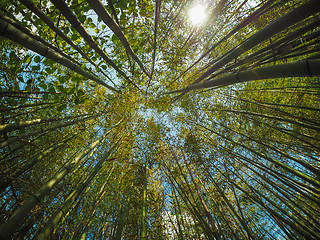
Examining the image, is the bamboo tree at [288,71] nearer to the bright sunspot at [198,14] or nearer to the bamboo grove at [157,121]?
the bamboo grove at [157,121]

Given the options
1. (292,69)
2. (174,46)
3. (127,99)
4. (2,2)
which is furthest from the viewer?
(127,99)

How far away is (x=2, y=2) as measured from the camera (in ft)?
4.23

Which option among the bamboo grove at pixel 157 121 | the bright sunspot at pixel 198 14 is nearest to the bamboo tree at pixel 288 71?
the bamboo grove at pixel 157 121

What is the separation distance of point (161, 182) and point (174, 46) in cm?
387

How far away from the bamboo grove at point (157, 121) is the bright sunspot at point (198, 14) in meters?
0.09

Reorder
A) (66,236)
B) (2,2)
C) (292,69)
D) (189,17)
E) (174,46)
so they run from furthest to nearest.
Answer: (174,46) < (189,17) < (66,236) < (2,2) < (292,69)

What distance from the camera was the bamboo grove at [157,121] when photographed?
1.31 meters

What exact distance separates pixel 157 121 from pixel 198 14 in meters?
3.31

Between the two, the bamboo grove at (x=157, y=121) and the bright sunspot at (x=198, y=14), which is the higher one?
the bright sunspot at (x=198, y=14)

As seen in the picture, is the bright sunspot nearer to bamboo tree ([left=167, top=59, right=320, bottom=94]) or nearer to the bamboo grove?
the bamboo grove

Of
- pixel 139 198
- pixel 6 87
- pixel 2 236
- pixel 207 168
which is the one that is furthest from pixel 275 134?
pixel 6 87

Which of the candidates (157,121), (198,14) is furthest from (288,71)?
(157,121)

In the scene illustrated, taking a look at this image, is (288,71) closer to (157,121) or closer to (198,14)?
(198,14)

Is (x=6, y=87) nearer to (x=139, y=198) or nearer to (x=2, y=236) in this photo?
(x=2, y=236)
